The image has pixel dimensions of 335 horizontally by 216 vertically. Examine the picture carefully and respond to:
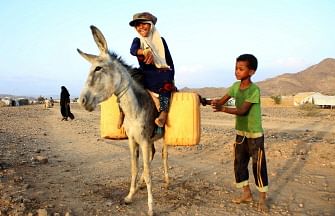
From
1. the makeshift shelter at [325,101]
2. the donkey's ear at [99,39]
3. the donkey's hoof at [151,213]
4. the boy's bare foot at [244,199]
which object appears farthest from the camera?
the makeshift shelter at [325,101]

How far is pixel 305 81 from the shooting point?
114 metres

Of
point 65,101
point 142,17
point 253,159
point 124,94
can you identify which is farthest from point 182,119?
point 65,101

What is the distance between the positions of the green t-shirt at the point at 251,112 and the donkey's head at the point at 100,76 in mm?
1841

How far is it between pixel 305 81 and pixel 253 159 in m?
116

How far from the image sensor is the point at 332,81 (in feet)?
350

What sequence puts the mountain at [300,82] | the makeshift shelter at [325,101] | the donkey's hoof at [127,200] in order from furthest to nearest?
the mountain at [300,82]
the makeshift shelter at [325,101]
the donkey's hoof at [127,200]

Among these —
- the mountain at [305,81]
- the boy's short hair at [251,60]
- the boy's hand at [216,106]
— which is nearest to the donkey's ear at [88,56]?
the boy's hand at [216,106]

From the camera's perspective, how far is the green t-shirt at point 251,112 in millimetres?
5457

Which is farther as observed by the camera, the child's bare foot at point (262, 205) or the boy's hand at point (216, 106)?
the child's bare foot at point (262, 205)

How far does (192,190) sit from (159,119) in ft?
6.08

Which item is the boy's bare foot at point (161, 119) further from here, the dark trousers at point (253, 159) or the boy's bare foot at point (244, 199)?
the boy's bare foot at point (244, 199)

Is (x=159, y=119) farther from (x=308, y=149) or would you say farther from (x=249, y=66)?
(x=308, y=149)

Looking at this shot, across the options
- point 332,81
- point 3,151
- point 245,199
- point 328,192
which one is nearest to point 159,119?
point 245,199

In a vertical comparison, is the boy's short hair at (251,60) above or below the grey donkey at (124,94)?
above
